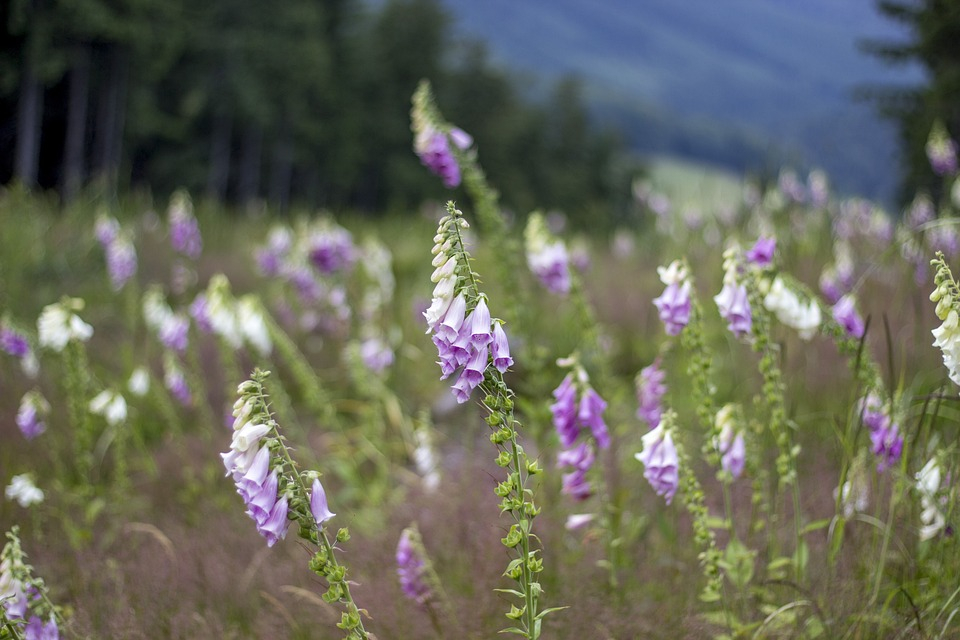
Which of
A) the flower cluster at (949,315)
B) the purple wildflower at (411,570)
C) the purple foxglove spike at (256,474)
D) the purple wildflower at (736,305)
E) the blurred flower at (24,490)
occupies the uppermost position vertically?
the purple wildflower at (736,305)

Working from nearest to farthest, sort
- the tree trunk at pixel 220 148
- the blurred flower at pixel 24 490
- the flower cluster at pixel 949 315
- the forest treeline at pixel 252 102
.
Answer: the flower cluster at pixel 949 315 → the blurred flower at pixel 24 490 → the forest treeline at pixel 252 102 → the tree trunk at pixel 220 148

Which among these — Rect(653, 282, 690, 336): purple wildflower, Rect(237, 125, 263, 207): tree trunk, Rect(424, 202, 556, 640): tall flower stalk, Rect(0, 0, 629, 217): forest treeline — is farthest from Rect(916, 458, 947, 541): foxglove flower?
Rect(237, 125, 263, 207): tree trunk

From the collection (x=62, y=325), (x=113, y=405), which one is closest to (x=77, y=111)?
(x=113, y=405)

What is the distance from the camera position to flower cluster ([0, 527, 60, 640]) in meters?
2.03

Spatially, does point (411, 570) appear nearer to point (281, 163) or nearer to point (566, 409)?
point (566, 409)

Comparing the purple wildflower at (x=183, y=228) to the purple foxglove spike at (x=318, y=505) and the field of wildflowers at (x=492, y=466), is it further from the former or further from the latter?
the purple foxglove spike at (x=318, y=505)

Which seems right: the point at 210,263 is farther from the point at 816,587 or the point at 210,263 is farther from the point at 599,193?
the point at 599,193

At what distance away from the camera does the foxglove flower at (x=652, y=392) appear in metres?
2.85

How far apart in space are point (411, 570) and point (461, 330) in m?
1.28

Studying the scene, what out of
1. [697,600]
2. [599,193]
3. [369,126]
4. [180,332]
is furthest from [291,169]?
[697,600]

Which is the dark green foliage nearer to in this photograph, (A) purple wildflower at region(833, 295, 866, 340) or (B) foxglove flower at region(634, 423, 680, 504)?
(A) purple wildflower at region(833, 295, 866, 340)

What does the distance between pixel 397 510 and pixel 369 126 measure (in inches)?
1529

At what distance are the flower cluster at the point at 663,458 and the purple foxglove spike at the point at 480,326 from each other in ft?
2.68

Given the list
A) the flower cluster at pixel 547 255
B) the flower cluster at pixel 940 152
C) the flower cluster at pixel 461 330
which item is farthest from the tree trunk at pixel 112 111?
the flower cluster at pixel 461 330
